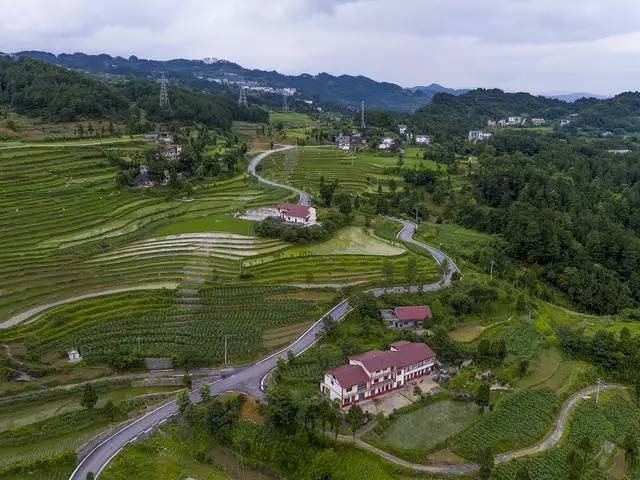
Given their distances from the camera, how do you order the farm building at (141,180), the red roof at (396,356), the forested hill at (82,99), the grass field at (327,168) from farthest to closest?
the forested hill at (82,99) < the grass field at (327,168) < the farm building at (141,180) < the red roof at (396,356)

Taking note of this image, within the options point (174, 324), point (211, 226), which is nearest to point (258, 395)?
point (174, 324)

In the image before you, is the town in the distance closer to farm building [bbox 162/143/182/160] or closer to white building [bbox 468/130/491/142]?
farm building [bbox 162/143/182/160]

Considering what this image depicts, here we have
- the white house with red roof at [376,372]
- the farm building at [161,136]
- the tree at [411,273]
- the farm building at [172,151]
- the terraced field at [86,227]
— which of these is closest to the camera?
the white house with red roof at [376,372]

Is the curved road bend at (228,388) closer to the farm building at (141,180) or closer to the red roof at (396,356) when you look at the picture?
the red roof at (396,356)

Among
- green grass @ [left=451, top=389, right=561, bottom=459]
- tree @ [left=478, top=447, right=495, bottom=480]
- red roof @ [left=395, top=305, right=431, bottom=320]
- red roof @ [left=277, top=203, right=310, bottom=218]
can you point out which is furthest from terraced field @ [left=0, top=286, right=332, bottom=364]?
tree @ [left=478, top=447, right=495, bottom=480]

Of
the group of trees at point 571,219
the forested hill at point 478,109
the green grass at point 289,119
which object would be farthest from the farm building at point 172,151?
the forested hill at point 478,109
